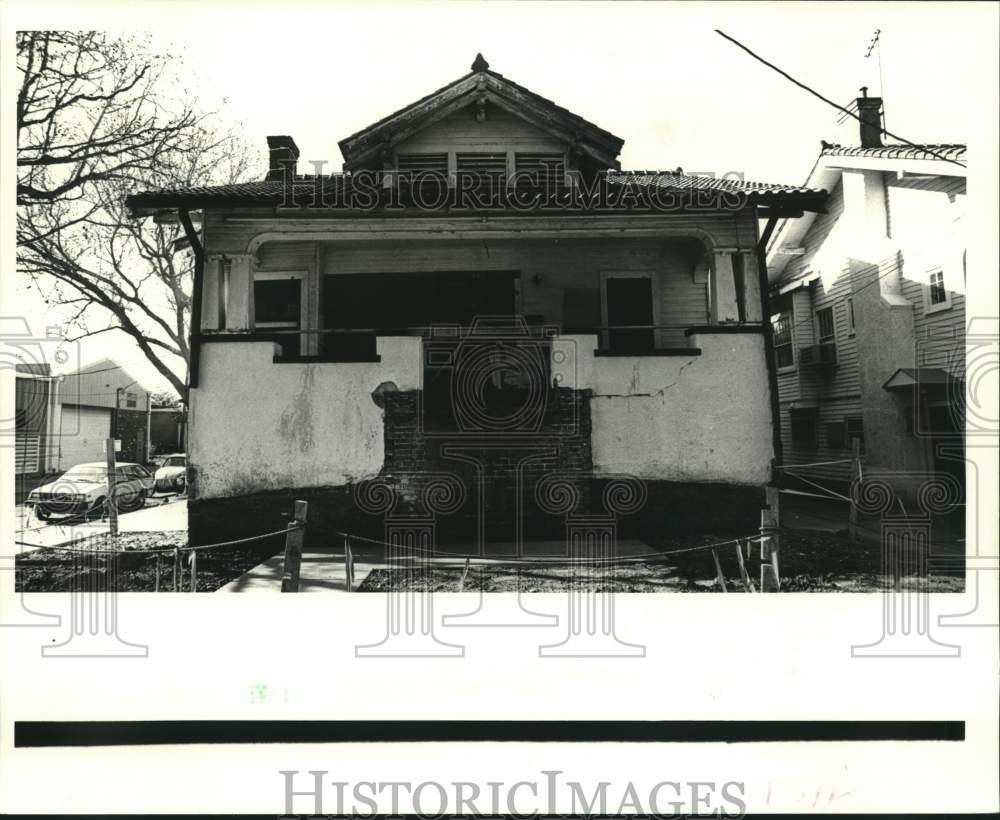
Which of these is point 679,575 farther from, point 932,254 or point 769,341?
point 932,254

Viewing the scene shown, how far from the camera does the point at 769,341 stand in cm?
620

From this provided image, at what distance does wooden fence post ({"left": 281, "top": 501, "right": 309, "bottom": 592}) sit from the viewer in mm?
3986

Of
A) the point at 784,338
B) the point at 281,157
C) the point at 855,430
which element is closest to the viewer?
the point at 855,430

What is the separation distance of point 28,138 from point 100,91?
33.1 inches

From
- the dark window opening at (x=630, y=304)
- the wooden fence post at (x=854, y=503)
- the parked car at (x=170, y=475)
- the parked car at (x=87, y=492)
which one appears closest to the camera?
the parked car at (x=87, y=492)

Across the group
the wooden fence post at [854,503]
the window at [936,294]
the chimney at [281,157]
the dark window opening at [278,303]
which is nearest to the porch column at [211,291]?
the dark window opening at [278,303]

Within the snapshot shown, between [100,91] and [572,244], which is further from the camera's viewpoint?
[572,244]

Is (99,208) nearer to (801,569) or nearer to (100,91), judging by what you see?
(100,91)

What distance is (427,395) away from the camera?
6012 mm

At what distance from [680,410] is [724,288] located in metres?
1.51

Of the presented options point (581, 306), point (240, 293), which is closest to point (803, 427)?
point (581, 306)

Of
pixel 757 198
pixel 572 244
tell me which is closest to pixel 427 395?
pixel 572 244

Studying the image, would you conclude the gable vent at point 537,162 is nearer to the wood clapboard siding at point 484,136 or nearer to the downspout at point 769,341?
the wood clapboard siding at point 484,136

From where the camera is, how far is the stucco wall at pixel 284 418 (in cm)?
589
